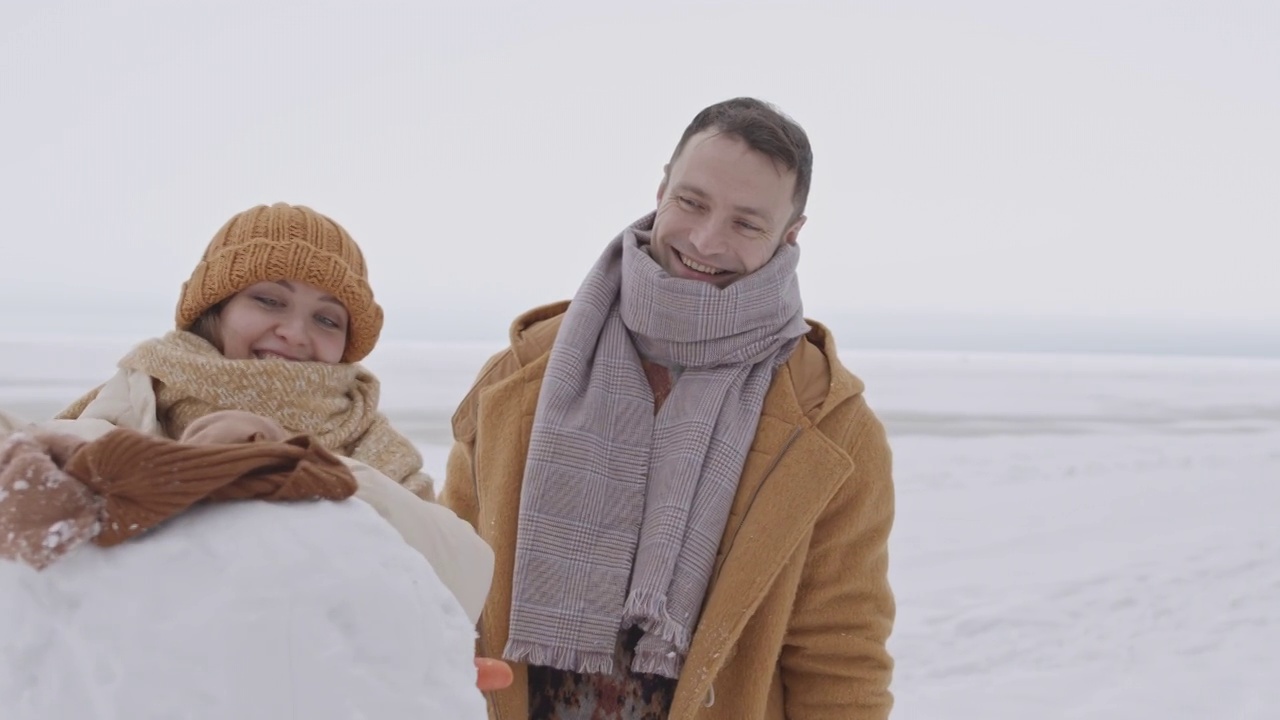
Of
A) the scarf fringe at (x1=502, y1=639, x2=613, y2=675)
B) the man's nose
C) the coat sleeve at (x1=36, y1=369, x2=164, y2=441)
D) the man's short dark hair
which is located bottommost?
the scarf fringe at (x1=502, y1=639, x2=613, y2=675)

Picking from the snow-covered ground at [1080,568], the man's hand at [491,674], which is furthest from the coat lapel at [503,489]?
the snow-covered ground at [1080,568]

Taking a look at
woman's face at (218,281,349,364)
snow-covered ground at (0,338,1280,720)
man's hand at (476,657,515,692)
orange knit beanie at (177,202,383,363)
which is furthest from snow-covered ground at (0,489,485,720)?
snow-covered ground at (0,338,1280,720)

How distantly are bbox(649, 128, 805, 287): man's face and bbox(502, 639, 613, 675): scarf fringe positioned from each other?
76 centimetres

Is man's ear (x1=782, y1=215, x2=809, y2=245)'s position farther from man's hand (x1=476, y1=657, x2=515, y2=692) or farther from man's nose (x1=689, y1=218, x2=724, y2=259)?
man's hand (x1=476, y1=657, x2=515, y2=692)

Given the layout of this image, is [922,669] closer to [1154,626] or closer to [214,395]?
[1154,626]

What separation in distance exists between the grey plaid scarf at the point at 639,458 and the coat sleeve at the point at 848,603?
0.21 m

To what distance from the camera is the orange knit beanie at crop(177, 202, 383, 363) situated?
5.15ft

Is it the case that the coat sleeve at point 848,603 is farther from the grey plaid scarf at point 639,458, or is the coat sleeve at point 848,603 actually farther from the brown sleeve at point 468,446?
the brown sleeve at point 468,446

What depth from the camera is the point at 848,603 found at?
6.70ft

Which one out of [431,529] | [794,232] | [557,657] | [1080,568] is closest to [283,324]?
[431,529]

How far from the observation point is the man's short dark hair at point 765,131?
1994 mm

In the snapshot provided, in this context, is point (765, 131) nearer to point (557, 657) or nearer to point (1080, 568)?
point (557, 657)

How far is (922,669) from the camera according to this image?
4586mm

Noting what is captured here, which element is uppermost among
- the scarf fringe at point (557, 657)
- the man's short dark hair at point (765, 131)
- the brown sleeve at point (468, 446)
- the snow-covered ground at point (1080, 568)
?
the man's short dark hair at point (765, 131)
